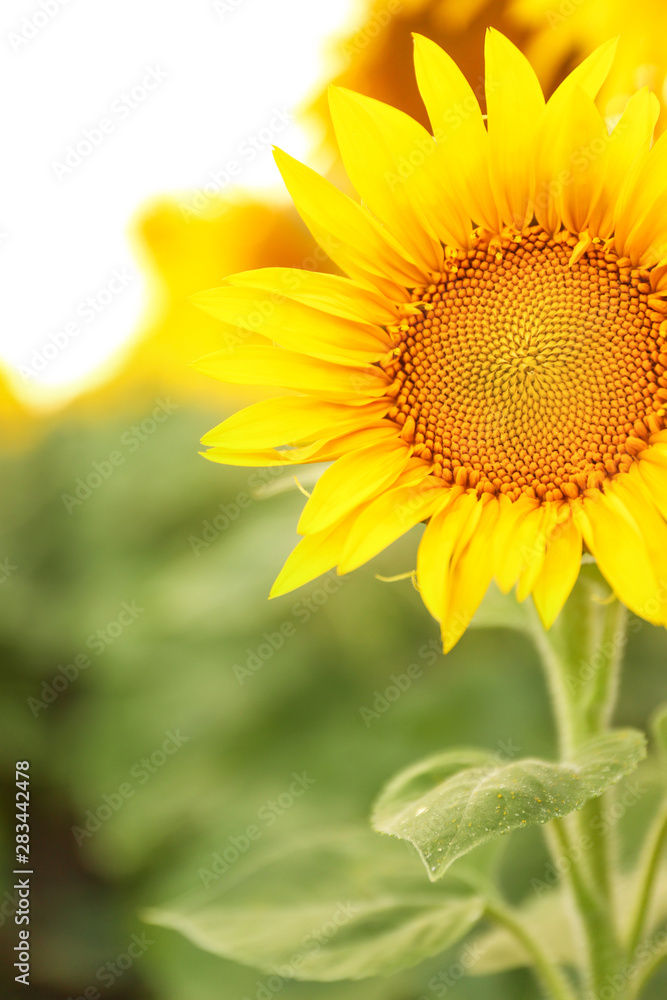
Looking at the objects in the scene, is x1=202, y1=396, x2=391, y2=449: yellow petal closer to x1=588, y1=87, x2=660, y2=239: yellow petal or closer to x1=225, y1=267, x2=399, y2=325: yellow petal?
x1=225, y1=267, x2=399, y2=325: yellow petal

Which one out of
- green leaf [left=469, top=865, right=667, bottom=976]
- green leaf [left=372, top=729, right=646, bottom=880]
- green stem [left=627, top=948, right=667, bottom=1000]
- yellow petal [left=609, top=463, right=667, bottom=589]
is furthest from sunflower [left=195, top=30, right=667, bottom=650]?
green leaf [left=469, top=865, right=667, bottom=976]

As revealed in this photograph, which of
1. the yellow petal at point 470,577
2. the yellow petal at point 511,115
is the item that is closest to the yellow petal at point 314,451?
the yellow petal at point 470,577

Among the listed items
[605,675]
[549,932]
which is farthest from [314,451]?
[549,932]

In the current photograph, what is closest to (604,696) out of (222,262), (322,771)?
(322,771)

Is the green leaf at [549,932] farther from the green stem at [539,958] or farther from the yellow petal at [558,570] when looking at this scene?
the yellow petal at [558,570]

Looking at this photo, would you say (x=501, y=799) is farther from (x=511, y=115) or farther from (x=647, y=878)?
(x=511, y=115)

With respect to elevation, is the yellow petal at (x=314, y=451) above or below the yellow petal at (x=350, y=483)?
above

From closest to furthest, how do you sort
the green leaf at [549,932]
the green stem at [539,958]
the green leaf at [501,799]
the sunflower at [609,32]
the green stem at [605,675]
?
1. the green leaf at [501,799]
2. the green stem at [605,675]
3. the green stem at [539,958]
4. the green leaf at [549,932]
5. the sunflower at [609,32]
